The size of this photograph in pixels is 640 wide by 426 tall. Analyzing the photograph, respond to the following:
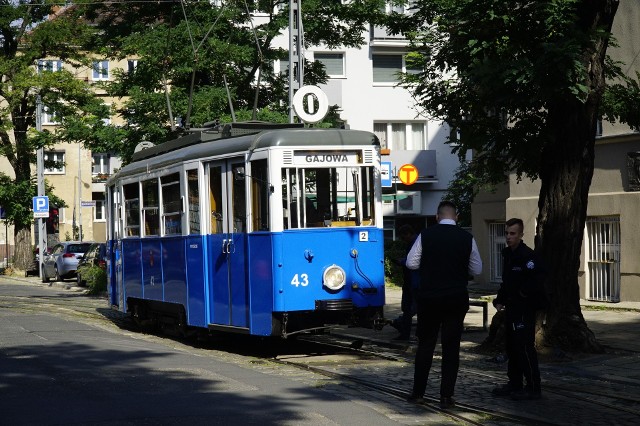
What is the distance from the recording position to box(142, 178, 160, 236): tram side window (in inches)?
702

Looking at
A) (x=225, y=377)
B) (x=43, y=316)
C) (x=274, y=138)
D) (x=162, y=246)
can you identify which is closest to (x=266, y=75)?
(x=43, y=316)

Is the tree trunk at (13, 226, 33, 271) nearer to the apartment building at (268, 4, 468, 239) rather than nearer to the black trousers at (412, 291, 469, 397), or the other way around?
the apartment building at (268, 4, 468, 239)

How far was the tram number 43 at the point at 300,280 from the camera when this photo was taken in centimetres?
1398

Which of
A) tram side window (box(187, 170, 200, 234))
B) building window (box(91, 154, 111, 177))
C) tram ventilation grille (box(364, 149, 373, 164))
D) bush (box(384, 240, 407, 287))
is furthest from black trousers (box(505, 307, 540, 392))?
building window (box(91, 154, 111, 177))

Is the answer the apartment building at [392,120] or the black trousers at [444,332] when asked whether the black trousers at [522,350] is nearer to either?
the black trousers at [444,332]

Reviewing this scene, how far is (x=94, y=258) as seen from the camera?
36094 millimetres

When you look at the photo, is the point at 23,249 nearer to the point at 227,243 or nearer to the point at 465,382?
the point at 227,243

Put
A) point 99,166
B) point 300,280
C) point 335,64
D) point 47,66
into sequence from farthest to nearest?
point 99,166
point 47,66
point 335,64
point 300,280

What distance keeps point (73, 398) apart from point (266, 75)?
21253 millimetres

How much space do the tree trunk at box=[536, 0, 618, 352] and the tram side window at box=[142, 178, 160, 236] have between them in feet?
20.4

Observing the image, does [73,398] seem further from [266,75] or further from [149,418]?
[266,75]

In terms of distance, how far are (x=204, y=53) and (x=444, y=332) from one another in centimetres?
1907

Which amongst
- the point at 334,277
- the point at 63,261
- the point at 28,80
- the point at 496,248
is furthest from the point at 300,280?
the point at 28,80

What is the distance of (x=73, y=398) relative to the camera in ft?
33.8
